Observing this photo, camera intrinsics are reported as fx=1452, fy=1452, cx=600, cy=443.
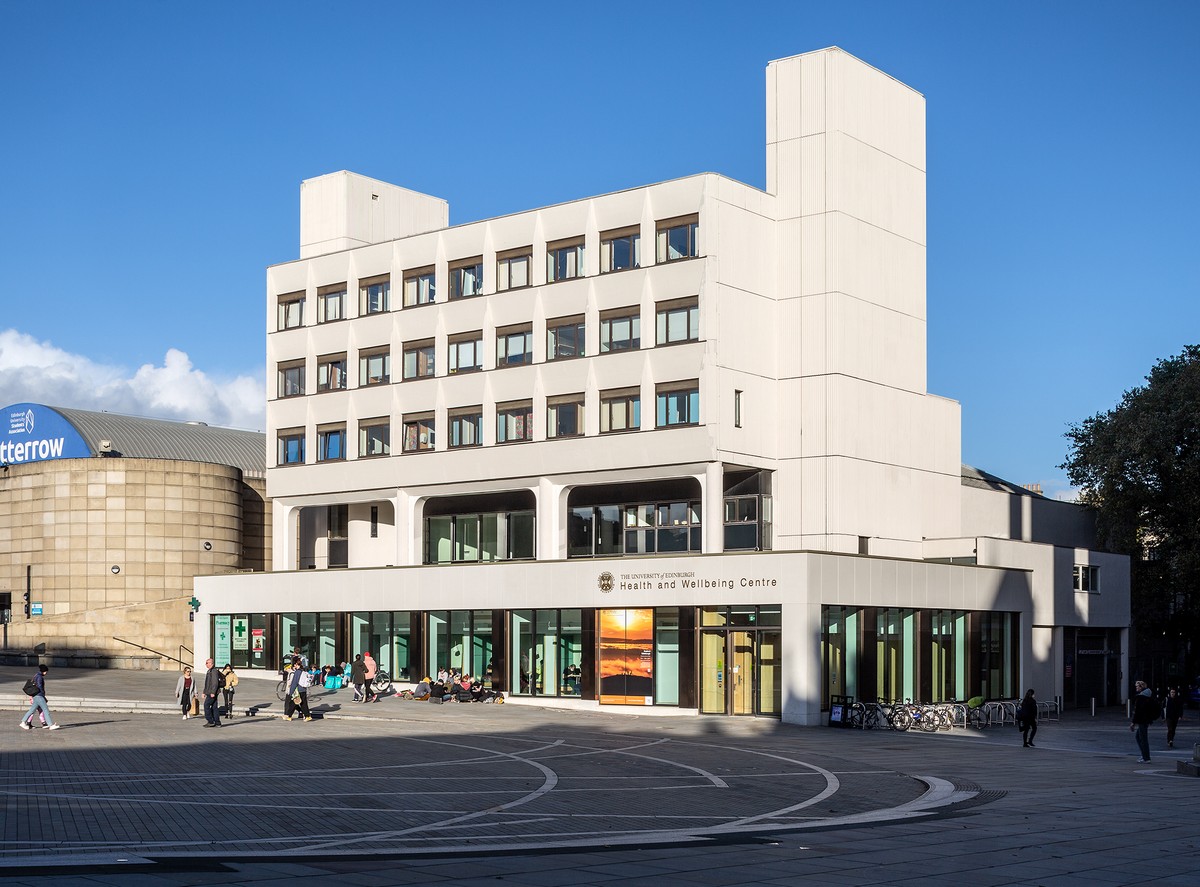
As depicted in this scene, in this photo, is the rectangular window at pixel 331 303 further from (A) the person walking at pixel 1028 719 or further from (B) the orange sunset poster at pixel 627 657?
(A) the person walking at pixel 1028 719

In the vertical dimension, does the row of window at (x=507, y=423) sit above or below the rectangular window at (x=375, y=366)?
below

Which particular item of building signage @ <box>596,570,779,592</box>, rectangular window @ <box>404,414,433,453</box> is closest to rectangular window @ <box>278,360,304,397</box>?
rectangular window @ <box>404,414,433,453</box>

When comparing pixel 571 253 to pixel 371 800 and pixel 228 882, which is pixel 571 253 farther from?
pixel 228 882

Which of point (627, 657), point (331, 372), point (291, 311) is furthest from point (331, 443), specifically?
point (627, 657)

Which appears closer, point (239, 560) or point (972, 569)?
point (972, 569)

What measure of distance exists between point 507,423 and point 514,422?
15.6 inches

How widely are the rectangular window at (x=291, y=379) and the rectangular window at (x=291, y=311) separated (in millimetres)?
1822

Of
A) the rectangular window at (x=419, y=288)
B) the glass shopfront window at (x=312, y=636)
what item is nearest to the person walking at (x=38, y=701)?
the glass shopfront window at (x=312, y=636)

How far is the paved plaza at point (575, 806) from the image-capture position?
17422 millimetres

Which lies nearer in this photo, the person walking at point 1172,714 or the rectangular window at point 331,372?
the person walking at point 1172,714

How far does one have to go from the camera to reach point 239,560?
82.8 metres

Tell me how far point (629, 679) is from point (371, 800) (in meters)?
28.9

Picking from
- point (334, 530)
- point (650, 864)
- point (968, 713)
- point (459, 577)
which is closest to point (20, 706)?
point (459, 577)

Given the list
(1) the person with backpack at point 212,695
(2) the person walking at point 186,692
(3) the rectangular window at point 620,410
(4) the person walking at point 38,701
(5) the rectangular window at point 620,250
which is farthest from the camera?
(5) the rectangular window at point 620,250
